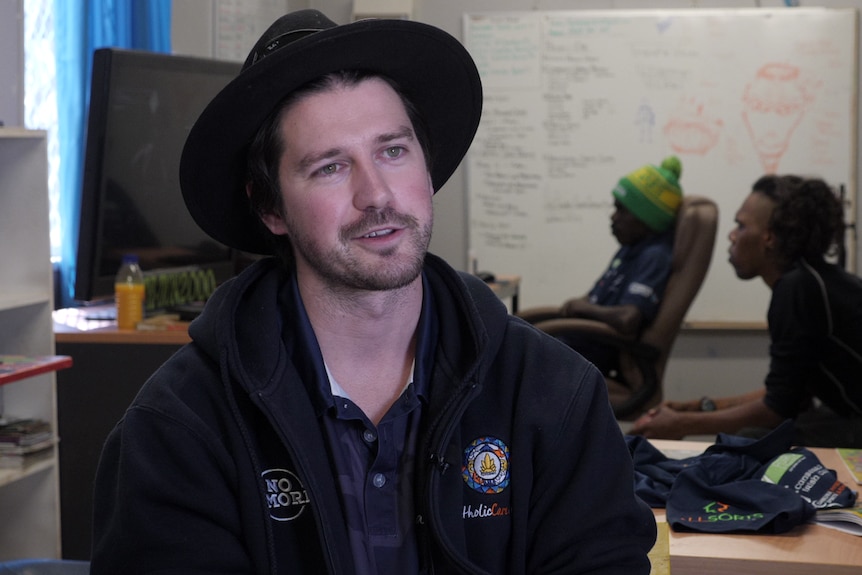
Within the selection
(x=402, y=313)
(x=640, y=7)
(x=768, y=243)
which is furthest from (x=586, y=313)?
(x=402, y=313)

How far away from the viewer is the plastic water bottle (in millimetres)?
2926

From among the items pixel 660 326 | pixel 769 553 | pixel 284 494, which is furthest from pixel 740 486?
pixel 660 326

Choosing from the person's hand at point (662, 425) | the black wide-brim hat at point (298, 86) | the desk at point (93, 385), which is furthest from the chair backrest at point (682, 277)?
the black wide-brim hat at point (298, 86)

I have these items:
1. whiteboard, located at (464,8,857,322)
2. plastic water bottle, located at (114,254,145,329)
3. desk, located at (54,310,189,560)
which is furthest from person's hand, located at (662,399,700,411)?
whiteboard, located at (464,8,857,322)

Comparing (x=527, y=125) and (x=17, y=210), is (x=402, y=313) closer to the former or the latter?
(x=17, y=210)

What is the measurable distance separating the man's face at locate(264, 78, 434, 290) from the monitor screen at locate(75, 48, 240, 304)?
1.49 m

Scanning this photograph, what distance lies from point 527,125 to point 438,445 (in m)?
4.49

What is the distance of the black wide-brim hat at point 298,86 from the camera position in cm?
137

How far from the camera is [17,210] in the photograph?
280 cm

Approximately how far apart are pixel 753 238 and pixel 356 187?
7.28 feet

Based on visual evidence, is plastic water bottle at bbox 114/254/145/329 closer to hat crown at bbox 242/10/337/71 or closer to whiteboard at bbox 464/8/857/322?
hat crown at bbox 242/10/337/71

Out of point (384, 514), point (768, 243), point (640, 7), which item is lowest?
point (384, 514)

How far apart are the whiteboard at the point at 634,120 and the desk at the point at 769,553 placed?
143 inches

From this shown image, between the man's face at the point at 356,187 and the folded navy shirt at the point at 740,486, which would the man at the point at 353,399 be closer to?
the man's face at the point at 356,187
